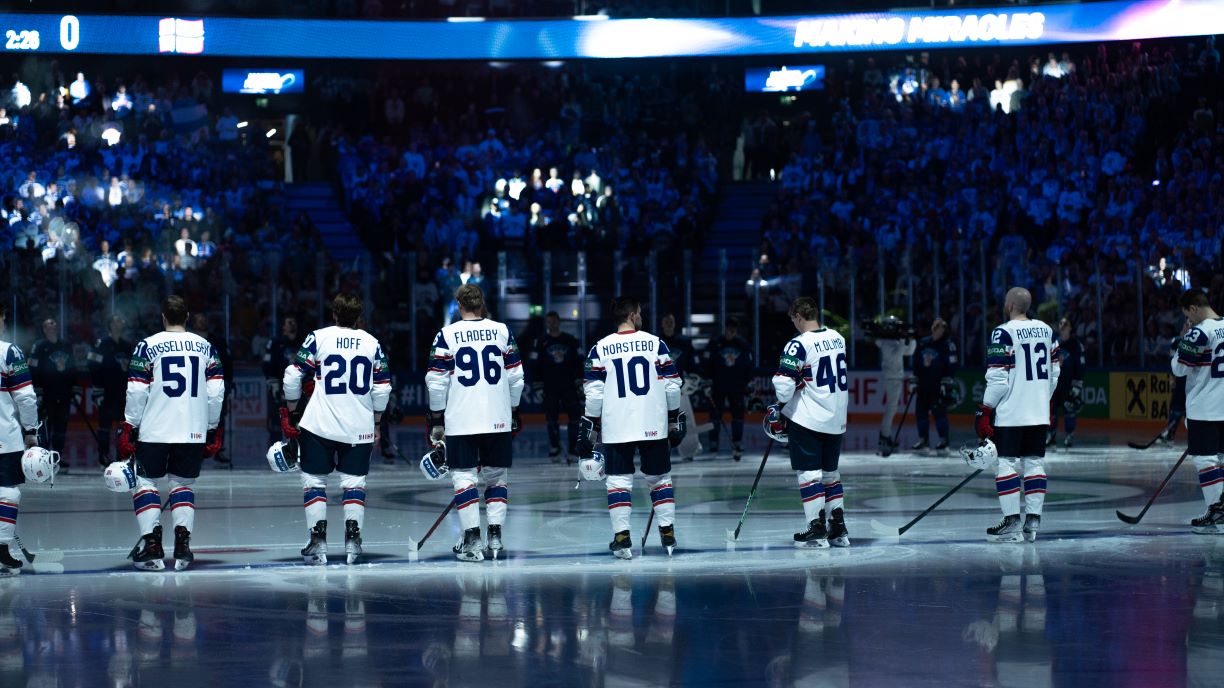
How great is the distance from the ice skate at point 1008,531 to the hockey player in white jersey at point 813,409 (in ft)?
3.67

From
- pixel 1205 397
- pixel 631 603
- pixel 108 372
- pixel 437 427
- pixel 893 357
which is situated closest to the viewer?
pixel 631 603

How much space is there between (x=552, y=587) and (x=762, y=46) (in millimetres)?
23347

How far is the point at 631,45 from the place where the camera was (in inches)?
1209

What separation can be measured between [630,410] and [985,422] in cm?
258

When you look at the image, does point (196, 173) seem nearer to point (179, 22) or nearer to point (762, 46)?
point (179, 22)

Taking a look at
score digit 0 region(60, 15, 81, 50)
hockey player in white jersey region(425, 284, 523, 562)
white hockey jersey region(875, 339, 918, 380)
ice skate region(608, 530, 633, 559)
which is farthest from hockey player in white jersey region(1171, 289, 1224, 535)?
score digit 0 region(60, 15, 81, 50)

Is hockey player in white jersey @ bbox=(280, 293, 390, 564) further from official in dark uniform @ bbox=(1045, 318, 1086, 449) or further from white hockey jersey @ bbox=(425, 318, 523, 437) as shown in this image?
official in dark uniform @ bbox=(1045, 318, 1086, 449)

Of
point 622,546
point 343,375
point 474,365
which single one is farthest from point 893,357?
point 343,375

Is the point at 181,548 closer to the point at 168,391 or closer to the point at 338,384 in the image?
the point at 168,391

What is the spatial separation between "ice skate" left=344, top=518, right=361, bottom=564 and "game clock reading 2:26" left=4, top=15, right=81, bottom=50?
2182 centimetres

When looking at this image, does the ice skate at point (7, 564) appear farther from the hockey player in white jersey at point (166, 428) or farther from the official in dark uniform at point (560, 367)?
the official in dark uniform at point (560, 367)

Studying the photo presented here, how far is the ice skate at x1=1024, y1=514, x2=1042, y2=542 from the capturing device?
10.8 metres

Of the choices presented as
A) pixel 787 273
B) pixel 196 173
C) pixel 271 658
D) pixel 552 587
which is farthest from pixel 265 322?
pixel 271 658

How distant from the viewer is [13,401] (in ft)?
31.1
